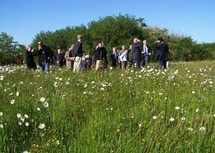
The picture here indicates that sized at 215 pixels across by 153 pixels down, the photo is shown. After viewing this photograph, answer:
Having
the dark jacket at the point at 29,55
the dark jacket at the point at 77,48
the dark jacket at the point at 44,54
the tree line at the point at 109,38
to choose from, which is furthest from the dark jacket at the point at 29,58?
the tree line at the point at 109,38

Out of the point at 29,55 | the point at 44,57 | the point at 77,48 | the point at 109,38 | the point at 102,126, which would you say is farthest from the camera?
the point at 109,38

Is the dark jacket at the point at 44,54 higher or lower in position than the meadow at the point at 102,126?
higher

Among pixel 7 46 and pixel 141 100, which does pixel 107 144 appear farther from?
pixel 7 46

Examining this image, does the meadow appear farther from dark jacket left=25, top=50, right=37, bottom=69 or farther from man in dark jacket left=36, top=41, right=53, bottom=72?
dark jacket left=25, top=50, right=37, bottom=69

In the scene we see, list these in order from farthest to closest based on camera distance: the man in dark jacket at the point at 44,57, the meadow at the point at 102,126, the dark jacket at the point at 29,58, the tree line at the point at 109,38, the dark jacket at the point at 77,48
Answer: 1. the tree line at the point at 109,38
2. the dark jacket at the point at 29,58
3. the man in dark jacket at the point at 44,57
4. the dark jacket at the point at 77,48
5. the meadow at the point at 102,126

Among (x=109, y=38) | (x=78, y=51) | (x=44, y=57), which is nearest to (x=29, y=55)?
(x=44, y=57)

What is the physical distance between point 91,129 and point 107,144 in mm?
596

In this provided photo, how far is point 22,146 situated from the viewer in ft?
11.3

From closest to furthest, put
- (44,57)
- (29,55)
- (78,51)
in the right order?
(78,51) < (44,57) < (29,55)

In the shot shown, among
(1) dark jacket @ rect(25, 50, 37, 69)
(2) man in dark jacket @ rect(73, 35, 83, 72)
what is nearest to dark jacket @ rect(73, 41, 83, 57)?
(2) man in dark jacket @ rect(73, 35, 83, 72)

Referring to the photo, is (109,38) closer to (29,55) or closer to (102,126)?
(29,55)

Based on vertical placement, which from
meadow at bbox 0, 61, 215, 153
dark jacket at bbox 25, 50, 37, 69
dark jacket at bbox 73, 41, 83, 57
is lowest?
meadow at bbox 0, 61, 215, 153

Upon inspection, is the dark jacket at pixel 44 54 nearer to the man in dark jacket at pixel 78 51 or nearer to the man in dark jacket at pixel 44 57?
the man in dark jacket at pixel 44 57

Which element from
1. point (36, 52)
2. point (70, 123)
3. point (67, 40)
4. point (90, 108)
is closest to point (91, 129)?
point (70, 123)
